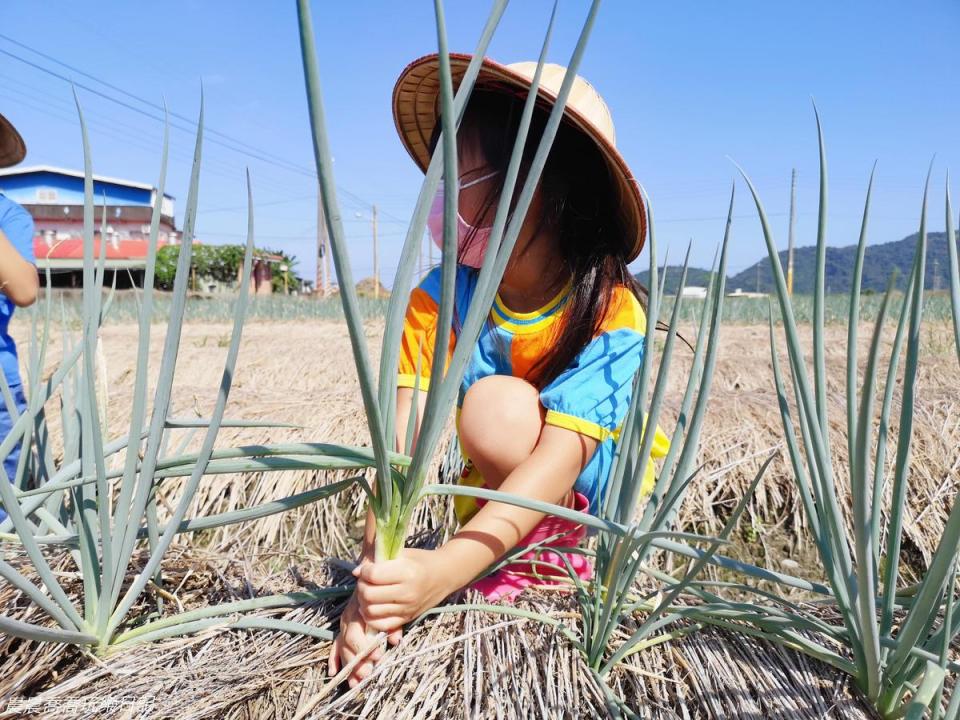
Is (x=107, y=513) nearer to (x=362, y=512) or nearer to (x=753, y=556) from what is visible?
(x=362, y=512)

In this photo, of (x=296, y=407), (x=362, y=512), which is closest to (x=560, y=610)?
(x=362, y=512)

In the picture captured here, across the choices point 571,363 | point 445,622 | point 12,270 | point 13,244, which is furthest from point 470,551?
point 13,244

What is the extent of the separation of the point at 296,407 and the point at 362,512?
1.68 feet

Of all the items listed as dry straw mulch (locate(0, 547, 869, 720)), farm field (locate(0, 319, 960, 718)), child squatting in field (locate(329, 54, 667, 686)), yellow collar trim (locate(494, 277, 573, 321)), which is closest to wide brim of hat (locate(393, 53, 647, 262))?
child squatting in field (locate(329, 54, 667, 686))

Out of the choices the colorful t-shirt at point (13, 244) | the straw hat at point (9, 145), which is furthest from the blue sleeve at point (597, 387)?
the straw hat at point (9, 145)

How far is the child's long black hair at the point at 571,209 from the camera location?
0.82 meters

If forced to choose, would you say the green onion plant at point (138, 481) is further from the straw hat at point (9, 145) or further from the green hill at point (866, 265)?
the straw hat at point (9, 145)

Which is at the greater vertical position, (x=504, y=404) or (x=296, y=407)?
(x=504, y=404)

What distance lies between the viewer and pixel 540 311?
100 centimetres

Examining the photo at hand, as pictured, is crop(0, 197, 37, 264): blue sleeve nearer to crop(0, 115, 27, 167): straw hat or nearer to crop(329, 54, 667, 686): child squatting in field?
crop(0, 115, 27, 167): straw hat

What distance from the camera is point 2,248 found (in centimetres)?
111

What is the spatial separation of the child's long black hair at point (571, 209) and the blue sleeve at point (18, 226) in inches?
37.2

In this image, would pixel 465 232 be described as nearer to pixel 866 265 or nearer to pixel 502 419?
pixel 502 419

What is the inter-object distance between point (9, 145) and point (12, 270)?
401 millimetres
